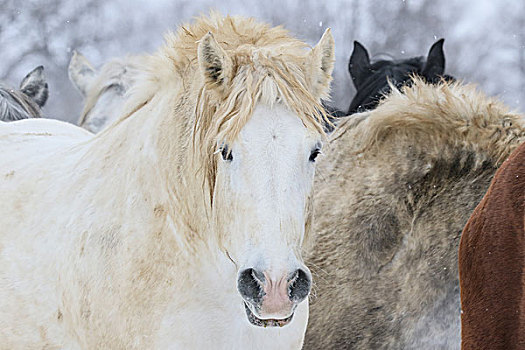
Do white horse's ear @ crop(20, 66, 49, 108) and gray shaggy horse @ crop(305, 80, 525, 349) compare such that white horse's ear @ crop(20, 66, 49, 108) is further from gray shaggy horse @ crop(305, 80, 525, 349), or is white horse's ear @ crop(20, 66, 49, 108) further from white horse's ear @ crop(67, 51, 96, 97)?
gray shaggy horse @ crop(305, 80, 525, 349)

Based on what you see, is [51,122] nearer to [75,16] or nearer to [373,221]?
[373,221]

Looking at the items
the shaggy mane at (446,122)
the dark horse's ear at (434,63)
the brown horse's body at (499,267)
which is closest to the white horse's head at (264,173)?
the brown horse's body at (499,267)

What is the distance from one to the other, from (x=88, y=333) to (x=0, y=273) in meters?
0.58

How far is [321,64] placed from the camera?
2.53 metres

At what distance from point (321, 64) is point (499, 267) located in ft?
3.18

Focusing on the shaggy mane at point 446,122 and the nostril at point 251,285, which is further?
the shaggy mane at point 446,122

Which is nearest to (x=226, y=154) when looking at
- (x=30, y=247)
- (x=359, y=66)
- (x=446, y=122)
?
(x=30, y=247)

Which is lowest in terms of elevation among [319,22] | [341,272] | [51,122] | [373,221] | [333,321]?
[333,321]

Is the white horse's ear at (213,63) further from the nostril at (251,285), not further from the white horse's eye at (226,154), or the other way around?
the nostril at (251,285)

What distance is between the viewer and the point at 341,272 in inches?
135

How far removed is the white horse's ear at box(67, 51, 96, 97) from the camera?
21.9 ft

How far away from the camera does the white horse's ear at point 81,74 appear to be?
6.68m

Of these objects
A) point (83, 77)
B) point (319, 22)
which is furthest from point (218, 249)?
point (319, 22)

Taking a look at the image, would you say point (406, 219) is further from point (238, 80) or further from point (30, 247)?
point (30, 247)
